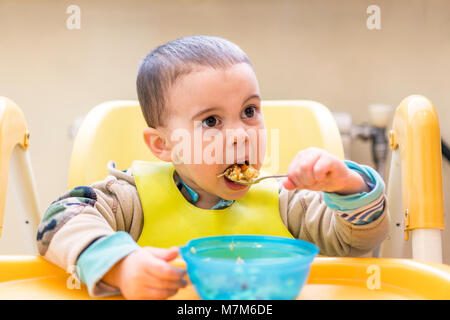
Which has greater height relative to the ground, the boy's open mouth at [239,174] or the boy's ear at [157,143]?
the boy's ear at [157,143]

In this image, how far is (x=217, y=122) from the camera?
69 cm

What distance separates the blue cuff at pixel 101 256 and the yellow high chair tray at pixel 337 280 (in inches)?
1.0

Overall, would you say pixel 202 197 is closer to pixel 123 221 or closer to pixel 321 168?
pixel 123 221

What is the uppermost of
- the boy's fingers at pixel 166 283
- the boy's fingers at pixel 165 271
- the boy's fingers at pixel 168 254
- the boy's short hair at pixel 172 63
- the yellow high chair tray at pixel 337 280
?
the boy's short hair at pixel 172 63

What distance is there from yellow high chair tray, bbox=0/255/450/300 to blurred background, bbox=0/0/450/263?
0.77 m

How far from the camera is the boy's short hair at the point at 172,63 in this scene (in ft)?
2.33

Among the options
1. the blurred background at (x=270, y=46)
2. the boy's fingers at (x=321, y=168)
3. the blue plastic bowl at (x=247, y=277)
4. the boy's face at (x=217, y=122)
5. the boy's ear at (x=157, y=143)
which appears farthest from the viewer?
the blurred background at (x=270, y=46)

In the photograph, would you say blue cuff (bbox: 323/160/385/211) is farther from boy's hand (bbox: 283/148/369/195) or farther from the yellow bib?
the yellow bib

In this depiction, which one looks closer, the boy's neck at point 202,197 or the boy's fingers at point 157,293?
the boy's fingers at point 157,293

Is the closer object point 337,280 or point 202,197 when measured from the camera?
point 337,280

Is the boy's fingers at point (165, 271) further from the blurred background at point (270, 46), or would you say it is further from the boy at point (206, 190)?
the blurred background at point (270, 46)

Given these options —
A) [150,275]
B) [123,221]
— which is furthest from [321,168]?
[123,221]

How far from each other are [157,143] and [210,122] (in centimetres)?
14

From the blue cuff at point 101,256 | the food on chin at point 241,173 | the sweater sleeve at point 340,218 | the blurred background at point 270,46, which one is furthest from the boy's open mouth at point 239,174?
the blurred background at point 270,46
